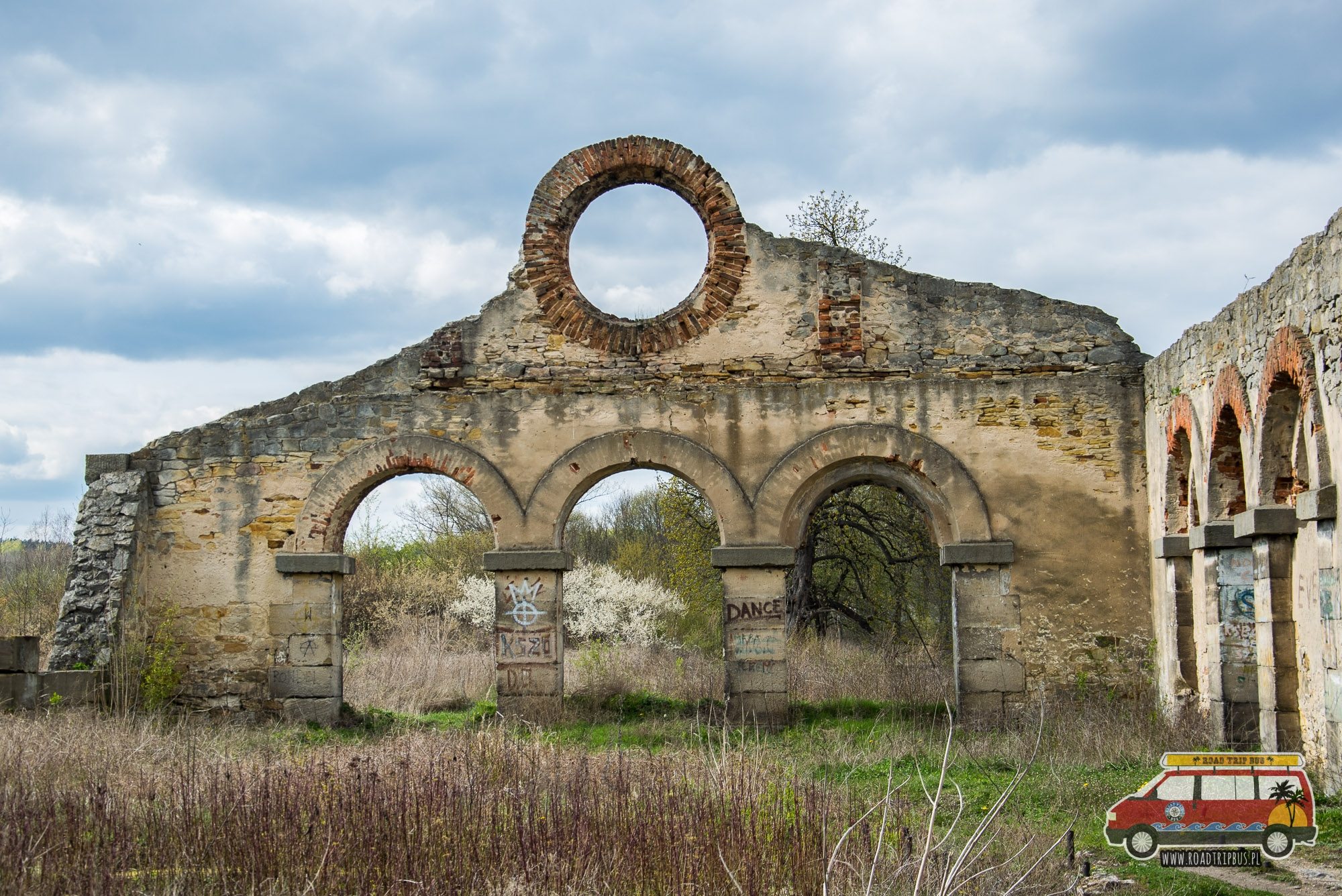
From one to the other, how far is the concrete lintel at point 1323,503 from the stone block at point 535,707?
6.90 m

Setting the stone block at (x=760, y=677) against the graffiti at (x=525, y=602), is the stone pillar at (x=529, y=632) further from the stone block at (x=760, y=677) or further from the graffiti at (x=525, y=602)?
the stone block at (x=760, y=677)

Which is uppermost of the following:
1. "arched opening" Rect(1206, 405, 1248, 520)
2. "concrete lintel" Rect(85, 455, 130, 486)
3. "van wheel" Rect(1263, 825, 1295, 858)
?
"concrete lintel" Rect(85, 455, 130, 486)

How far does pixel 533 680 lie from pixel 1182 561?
6173 mm

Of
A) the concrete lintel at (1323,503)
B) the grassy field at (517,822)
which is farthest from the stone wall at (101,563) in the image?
the concrete lintel at (1323,503)

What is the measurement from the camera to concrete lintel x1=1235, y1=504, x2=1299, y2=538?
8375 mm

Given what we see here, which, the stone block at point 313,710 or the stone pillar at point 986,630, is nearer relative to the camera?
the stone pillar at point 986,630

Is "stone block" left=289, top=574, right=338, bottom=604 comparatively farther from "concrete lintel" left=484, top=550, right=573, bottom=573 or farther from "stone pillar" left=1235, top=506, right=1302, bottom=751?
"stone pillar" left=1235, top=506, right=1302, bottom=751

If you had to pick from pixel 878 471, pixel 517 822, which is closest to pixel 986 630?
pixel 878 471

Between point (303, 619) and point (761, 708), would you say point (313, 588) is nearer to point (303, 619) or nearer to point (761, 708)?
point (303, 619)

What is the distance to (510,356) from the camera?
Result: 1259 cm

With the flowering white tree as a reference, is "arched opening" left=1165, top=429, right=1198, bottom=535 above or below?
above

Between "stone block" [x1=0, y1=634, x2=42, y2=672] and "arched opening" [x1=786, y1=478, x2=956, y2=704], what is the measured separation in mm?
9026

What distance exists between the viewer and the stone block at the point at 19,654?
1108cm

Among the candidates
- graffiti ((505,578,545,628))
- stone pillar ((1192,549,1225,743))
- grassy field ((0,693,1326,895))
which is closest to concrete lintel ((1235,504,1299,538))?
stone pillar ((1192,549,1225,743))
